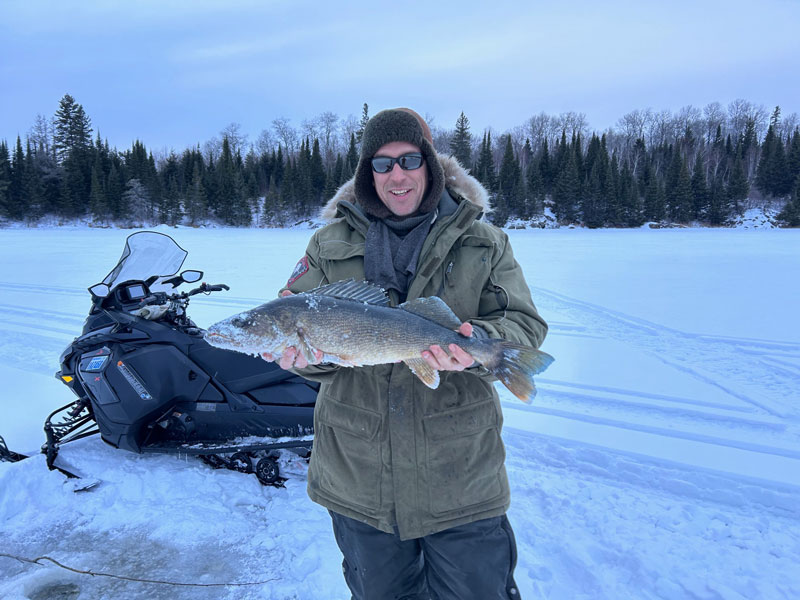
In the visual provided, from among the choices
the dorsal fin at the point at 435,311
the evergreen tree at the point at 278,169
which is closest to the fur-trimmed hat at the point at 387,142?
the dorsal fin at the point at 435,311

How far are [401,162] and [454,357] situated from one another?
3.04ft

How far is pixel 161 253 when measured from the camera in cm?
420

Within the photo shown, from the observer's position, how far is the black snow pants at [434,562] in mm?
1845

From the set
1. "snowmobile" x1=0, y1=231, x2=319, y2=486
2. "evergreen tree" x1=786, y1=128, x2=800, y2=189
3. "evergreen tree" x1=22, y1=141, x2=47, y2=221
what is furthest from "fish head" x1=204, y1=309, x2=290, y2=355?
"evergreen tree" x1=786, y1=128, x2=800, y2=189

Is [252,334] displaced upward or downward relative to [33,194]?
downward

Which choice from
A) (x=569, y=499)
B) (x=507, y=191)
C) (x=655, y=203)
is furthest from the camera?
(x=507, y=191)

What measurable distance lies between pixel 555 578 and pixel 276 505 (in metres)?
1.95

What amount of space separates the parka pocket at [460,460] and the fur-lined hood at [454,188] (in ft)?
3.16

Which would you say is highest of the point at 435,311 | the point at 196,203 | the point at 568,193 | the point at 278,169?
the point at 278,169

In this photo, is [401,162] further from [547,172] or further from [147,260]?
[547,172]

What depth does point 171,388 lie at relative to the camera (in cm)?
383

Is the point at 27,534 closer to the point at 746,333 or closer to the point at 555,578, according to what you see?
the point at 555,578

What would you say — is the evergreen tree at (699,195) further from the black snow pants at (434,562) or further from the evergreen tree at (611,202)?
the black snow pants at (434,562)

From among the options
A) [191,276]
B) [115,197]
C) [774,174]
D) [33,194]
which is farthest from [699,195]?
[33,194]
